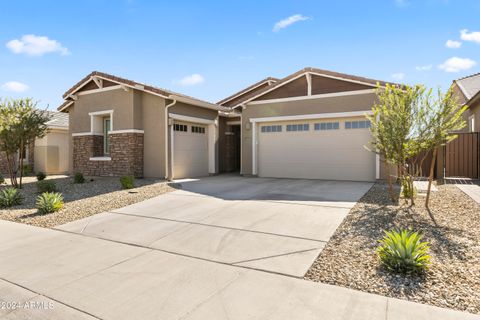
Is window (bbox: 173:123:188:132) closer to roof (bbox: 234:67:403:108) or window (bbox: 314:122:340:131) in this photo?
roof (bbox: 234:67:403:108)

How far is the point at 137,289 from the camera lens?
3.56 meters

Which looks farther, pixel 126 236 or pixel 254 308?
pixel 126 236

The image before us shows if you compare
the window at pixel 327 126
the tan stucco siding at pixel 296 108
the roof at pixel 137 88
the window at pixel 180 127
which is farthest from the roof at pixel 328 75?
the window at pixel 180 127

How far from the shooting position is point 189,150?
14227mm

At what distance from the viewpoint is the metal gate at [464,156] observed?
11992mm

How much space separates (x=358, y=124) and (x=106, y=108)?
11911mm

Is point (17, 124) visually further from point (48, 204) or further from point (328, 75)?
point (328, 75)

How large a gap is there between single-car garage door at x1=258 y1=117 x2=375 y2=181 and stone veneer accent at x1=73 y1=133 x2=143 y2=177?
5.88m

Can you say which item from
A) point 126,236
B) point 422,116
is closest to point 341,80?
point 422,116

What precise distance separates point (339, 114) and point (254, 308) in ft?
34.3

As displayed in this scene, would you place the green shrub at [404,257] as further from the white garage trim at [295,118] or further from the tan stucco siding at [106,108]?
the tan stucco siding at [106,108]

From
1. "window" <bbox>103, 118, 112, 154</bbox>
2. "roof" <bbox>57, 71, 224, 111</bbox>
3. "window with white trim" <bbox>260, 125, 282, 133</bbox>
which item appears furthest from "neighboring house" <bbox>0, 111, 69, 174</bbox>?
"window with white trim" <bbox>260, 125, 282, 133</bbox>

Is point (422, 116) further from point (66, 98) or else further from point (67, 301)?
point (66, 98)

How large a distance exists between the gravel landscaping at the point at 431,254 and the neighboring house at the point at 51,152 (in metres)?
19.0
